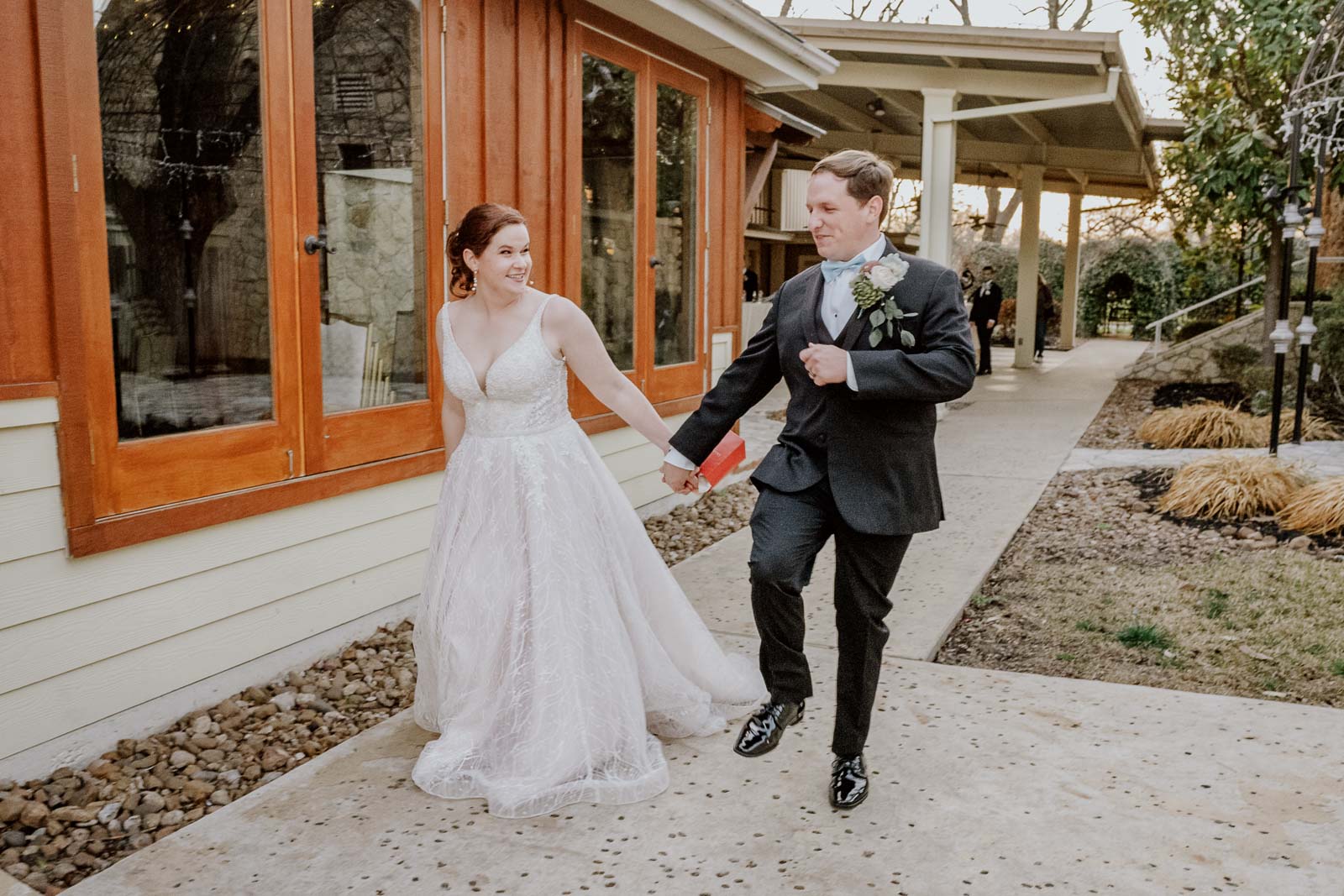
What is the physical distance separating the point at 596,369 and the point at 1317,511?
5.22m

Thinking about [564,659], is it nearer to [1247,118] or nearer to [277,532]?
[277,532]

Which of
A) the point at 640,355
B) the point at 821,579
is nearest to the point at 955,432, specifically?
the point at 640,355

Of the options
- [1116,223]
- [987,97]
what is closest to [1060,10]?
[1116,223]

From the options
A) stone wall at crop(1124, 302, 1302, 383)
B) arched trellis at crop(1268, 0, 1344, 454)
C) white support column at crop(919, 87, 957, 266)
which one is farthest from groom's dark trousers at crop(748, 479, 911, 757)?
stone wall at crop(1124, 302, 1302, 383)

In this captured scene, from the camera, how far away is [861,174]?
3.21 metres

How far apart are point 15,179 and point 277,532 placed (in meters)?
1.61

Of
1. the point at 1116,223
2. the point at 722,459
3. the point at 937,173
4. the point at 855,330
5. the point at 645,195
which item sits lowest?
the point at 722,459

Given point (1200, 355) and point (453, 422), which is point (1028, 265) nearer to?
point (1200, 355)

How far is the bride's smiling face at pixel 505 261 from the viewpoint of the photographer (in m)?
3.66

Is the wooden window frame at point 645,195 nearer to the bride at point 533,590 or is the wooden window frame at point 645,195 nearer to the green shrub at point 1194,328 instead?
the bride at point 533,590

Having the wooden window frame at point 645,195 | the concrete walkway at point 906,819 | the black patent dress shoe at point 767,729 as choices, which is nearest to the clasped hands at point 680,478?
the black patent dress shoe at point 767,729

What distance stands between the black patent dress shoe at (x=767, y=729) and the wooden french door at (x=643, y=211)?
326cm

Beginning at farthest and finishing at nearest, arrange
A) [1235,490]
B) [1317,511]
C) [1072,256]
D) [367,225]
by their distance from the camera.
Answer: [1072,256] < [1235,490] < [1317,511] < [367,225]

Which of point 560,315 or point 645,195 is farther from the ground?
point 645,195
